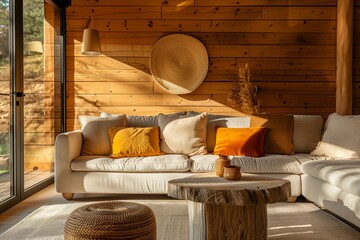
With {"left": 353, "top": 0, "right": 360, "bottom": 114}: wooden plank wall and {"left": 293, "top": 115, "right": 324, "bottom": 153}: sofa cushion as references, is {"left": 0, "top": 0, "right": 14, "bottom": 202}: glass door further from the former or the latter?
{"left": 353, "top": 0, "right": 360, "bottom": 114}: wooden plank wall

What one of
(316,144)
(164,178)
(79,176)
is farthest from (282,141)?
(79,176)

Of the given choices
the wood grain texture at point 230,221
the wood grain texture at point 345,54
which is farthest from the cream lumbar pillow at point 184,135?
the wood grain texture at point 345,54

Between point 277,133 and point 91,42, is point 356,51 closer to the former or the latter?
point 277,133

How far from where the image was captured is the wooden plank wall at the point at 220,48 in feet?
15.7

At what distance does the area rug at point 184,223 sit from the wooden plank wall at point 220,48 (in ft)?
5.44

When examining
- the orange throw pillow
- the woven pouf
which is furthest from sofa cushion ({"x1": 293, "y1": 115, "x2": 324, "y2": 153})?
the woven pouf

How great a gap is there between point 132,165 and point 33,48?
1.67 metres

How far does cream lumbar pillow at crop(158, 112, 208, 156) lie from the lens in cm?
397

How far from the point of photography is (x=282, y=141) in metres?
3.92

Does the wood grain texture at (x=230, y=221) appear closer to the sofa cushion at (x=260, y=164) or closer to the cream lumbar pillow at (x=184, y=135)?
the sofa cushion at (x=260, y=164)

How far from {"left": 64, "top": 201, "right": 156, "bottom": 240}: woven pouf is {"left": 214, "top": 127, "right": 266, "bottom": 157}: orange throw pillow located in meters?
1.84

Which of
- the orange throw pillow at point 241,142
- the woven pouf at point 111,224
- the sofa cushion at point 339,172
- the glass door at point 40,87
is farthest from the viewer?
the glass door at point 40,87

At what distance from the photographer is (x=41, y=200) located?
145 inches

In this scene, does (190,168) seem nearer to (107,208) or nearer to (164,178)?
(164,178)
